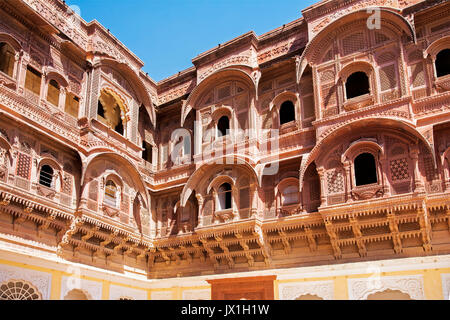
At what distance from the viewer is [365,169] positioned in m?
11.9

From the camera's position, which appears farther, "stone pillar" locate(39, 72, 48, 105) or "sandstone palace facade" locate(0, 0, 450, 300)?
"stone pillar" locate(39, 72, 48, 105)

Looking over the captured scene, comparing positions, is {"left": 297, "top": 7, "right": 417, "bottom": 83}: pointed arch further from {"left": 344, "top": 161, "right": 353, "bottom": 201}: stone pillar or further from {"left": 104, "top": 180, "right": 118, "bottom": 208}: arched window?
{"left": 104, "top": 180, "right": 118, "bottom": 208}: arched window

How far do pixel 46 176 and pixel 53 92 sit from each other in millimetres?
2534

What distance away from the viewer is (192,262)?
14.5m

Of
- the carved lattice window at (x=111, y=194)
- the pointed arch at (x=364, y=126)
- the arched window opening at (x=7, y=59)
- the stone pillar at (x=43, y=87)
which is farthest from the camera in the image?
the carved lattice window at (x=111, y=194)

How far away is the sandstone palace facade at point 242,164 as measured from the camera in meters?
11.0

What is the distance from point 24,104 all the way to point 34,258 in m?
3.83

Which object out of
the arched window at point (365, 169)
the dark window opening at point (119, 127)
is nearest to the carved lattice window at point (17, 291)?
the dark window opening at point (119, 127)

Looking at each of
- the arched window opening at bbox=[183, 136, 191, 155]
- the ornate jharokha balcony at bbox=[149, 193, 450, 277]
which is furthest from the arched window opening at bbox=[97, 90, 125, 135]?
the ornate jharokha balcony at bbox=[149, 193, 450, 277]

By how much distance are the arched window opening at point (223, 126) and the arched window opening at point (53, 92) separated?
5021 mm

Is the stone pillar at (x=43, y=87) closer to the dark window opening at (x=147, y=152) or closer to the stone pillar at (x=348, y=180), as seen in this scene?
the dark window opening at (x=147, y=152)

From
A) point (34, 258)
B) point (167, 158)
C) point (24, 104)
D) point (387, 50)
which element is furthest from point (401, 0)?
point (34, 258)

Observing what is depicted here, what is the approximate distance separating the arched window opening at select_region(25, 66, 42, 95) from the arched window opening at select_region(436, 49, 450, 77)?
34.6 feet

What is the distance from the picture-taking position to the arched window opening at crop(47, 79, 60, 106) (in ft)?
42.5
